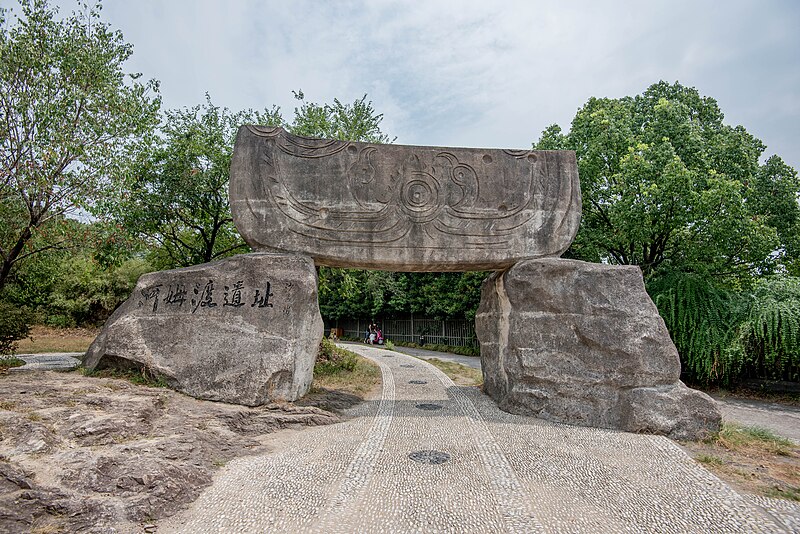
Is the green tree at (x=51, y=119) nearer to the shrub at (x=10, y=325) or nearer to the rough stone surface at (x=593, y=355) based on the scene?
the shrub at (x=10, y=325)

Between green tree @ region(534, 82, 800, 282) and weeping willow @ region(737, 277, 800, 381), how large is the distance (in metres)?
1.10

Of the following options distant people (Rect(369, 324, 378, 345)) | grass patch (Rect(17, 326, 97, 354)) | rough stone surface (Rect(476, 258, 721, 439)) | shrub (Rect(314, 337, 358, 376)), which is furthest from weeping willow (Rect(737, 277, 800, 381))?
grass patch (Rect(17, 326, 97, 354))

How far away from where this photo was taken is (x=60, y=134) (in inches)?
319

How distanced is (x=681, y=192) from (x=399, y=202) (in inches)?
306

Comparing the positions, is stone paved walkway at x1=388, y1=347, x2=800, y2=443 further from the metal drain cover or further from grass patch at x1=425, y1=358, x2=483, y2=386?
the metal drain cover

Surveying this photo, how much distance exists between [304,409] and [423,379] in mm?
5163

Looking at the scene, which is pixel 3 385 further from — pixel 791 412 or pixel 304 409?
pixel 791 412

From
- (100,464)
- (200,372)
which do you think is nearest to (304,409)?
(200,372)

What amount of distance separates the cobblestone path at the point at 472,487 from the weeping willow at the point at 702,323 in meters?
6.00

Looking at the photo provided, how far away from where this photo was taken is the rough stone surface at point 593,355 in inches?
236

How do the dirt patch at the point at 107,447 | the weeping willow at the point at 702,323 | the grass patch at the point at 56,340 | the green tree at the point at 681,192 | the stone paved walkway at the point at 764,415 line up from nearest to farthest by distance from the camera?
the dirt patch at the point at 107,447, the stone paved walkway at the point at 764,415, the weeping willow at the point at 702,323, the green tree at the point at 681,192, the grass patch at the point at 56,340

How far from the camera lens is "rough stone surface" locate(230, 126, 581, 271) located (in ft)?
22.5

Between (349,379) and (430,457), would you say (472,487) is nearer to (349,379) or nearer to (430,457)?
(430,457)

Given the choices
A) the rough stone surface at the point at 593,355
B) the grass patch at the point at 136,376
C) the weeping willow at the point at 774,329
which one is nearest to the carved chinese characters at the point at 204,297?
the grass patch at the point at 136,376
